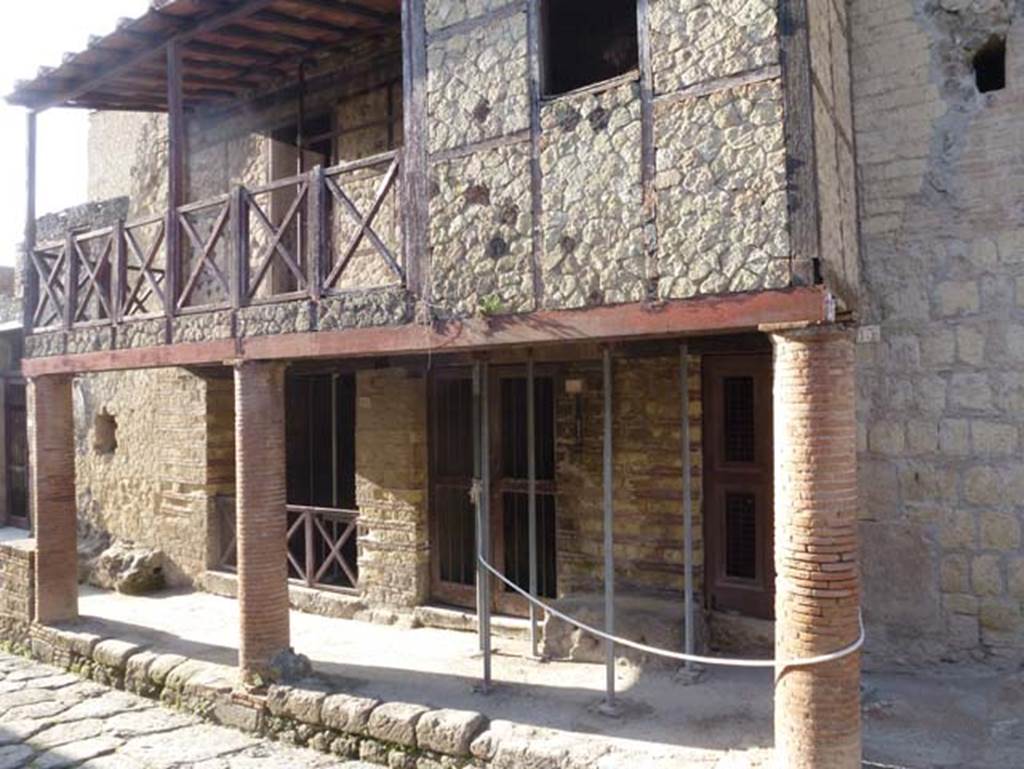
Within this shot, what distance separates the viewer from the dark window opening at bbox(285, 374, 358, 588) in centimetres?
984

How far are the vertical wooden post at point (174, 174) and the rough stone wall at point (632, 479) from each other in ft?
12.2

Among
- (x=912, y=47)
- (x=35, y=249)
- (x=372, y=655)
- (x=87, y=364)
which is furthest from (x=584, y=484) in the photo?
(x=35, y=249)

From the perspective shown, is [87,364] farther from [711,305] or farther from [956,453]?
[956,453]

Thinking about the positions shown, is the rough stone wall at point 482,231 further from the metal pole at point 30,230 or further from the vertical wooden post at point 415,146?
the metal pole at point 30,230

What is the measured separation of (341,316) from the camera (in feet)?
21.7

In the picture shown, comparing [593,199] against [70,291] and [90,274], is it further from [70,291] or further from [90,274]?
[70,291]

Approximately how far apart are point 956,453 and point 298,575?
7127mm

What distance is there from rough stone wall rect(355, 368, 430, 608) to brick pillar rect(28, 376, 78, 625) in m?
3.22

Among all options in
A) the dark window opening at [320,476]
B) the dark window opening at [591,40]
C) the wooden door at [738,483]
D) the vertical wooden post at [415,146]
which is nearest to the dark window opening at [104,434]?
the dark window opening at [320,476]

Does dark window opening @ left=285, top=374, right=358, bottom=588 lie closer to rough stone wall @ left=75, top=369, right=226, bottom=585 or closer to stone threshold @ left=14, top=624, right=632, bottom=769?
rough stone wall @ left=75, top=369, right=226, bottom=585

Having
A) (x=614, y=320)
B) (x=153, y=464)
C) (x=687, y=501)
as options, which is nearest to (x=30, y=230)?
(x=153, y=464)

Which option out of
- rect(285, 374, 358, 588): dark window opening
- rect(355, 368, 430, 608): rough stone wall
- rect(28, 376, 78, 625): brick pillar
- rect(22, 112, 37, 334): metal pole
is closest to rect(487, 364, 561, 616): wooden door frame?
rect(355, 368, 430, 608): rough stone wall

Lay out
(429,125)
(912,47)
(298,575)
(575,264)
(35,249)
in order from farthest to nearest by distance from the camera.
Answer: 1. (298,575)
2. (35,249)
3. (912,47)
4. (429,125)
5. (575,264)

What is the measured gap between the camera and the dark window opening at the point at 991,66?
6.30 m
